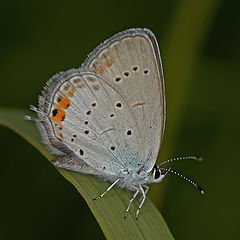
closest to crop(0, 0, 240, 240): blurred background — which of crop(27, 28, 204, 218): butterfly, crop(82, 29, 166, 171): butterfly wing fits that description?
crop(27, 28, 204, 218): butterfly

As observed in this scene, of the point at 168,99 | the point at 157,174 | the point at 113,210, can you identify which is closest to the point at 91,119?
the point at 157,174

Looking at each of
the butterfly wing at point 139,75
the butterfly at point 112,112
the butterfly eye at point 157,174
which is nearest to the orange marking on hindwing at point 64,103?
the butterfly at point 112,112

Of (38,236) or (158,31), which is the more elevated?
(158,31)

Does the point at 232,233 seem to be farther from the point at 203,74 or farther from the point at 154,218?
the point at 203,74

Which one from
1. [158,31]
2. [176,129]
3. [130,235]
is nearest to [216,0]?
[158,31]

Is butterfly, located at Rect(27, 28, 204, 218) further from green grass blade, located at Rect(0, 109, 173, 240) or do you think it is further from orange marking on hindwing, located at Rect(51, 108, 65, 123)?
green grass blade, located at Rect(0, 109, 173, 240)

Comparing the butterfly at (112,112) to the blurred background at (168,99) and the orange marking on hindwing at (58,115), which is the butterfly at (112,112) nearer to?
the orange marking on hindwing at (58,115)
